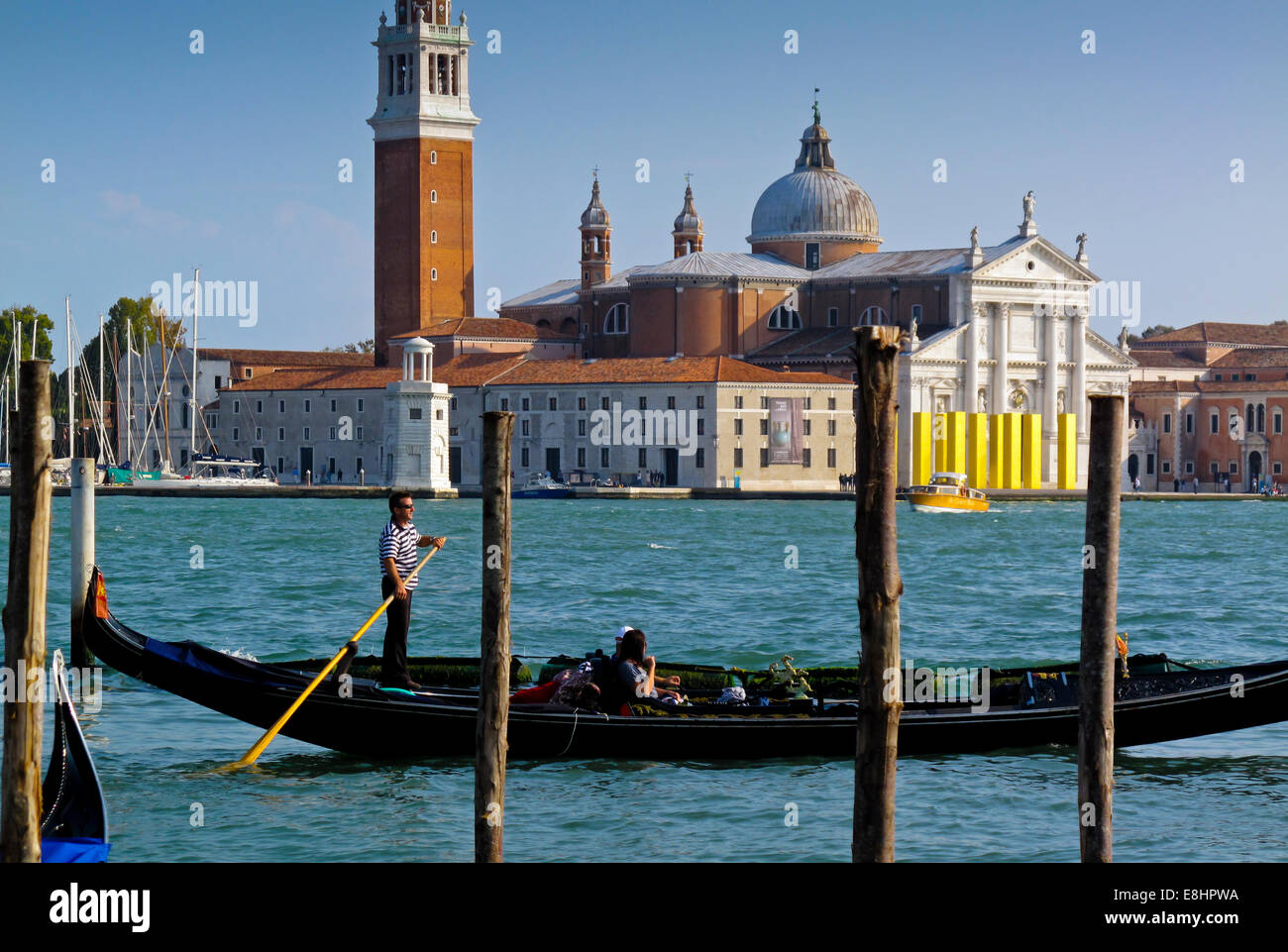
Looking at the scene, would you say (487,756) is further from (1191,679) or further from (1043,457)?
(1043,457)

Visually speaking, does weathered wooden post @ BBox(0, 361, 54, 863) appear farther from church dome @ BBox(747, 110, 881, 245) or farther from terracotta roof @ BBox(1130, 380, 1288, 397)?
terracotta roof @ BBox(1130, 380, 1288, 397)

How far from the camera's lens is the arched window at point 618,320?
57906mm

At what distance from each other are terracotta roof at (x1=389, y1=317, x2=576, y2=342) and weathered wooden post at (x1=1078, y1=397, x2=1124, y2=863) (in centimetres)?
4998

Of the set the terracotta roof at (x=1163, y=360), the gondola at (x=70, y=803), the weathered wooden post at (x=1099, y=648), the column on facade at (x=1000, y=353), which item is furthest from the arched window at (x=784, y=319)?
the gondola at (x=70, y=803)

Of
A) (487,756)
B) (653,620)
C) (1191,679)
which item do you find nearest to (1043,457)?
(653,620)

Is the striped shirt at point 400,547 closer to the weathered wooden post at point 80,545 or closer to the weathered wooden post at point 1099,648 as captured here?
the weathered wooden post at point 80,545

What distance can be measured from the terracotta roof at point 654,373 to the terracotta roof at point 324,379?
3269 millimetres

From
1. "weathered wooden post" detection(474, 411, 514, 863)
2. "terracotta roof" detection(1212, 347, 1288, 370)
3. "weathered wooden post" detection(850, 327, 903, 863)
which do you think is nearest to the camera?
"weathered wooden post" detection(850, 327, 903, 863)

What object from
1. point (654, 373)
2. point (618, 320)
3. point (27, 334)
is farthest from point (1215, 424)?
point (27, 334)

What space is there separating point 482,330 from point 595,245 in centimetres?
791

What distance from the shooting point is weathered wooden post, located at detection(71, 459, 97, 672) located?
1223 centimetres

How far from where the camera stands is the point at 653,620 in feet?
61.8

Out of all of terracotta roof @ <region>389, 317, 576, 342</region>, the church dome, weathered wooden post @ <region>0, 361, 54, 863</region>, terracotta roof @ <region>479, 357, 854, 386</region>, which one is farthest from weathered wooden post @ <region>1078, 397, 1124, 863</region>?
the church dome
